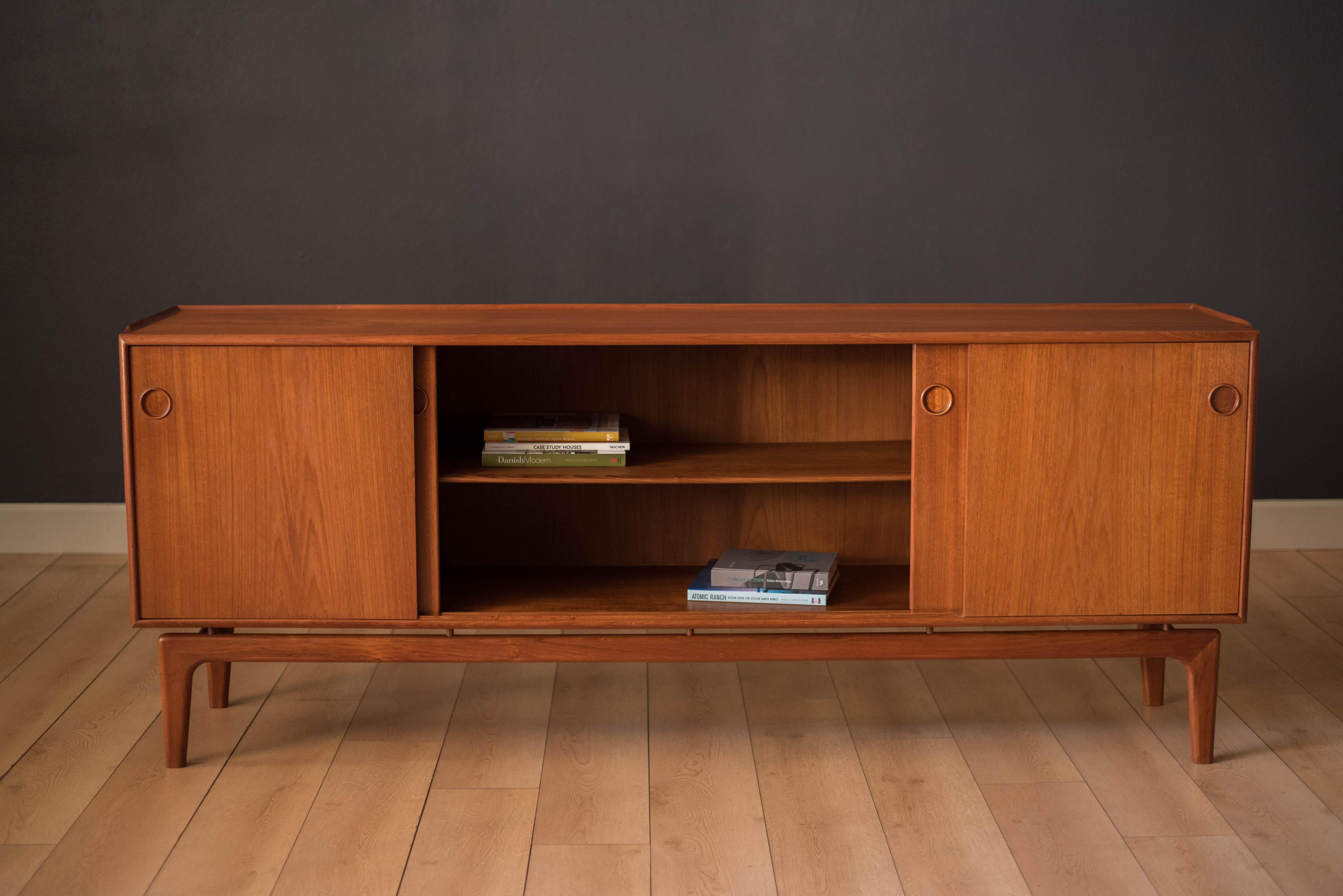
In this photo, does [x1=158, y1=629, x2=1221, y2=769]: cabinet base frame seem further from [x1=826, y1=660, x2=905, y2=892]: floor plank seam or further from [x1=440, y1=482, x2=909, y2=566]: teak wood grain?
[x1=440, y1=482, x2=909, y2=566]: teak wood grain

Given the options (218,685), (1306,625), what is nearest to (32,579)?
(218,685)

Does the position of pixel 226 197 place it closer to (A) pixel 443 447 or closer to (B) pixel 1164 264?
(A) pixel 443 447

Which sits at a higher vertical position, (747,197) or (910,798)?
(747,197)

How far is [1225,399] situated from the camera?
206 cm

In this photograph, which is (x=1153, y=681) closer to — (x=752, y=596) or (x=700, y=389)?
(x=752, y=596)

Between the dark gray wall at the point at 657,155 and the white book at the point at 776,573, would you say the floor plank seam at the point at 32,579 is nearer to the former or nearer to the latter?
the dark gray wall at the point at 657,155

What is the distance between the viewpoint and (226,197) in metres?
3.38

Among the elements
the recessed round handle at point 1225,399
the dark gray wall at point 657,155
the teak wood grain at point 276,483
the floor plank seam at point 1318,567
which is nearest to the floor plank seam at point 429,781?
the teak wood grain at point 276,483

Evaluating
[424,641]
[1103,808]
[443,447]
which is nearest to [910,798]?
[1103,808]

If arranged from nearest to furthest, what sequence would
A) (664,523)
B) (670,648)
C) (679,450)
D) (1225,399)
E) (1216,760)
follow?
1. (1225,399)
2. (670,648)
3. (1216,760)
4. (679,450)
5. (664,523)

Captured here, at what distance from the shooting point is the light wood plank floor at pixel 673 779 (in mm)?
1889

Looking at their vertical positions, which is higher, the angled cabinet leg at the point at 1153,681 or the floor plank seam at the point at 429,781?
the angled cabinet leg at the point at 1153,681

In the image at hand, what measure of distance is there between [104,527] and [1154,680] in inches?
113

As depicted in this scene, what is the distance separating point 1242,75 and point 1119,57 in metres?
0.35
